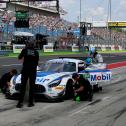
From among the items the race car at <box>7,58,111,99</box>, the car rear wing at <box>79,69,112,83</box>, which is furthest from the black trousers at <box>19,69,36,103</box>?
the car rear wing at <box>79,69,112,83</box>

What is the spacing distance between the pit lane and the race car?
0.34 meters

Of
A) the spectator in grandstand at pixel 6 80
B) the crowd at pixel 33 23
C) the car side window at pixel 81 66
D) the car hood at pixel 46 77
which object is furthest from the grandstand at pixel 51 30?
the car hood at pixel 46 77

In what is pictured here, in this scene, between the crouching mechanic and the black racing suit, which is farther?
the crouching mechanic

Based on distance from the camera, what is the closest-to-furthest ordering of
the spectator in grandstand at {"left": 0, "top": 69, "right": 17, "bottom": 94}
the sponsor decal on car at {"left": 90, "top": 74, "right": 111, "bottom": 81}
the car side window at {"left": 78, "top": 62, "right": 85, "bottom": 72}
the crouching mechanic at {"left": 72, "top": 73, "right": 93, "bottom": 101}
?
the crouching mechanic at {"left": 72, "top": 73, "right": 93, "bottom": 101} → the spectator in grandstand at {"left": 0, "top": 69, "right": 17, "bottom": 94} → the sponsor decal on car at {"left": 90, "top": 74, "right": 111, "bottom": 81} → the car side window at {"left": 78, "top": 62, "right": 85, "bottom": 72}

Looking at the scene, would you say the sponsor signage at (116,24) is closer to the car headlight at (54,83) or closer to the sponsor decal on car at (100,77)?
the sponsor decal on car at (100,77)

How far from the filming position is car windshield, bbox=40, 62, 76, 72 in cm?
1400

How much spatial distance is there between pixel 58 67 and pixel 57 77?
1.47 metres

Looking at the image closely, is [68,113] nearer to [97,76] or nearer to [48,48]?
[97,76]

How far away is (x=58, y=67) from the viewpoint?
558 inches

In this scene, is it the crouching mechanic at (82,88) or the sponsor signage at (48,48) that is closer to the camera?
the crouching mechanic at (82,88)

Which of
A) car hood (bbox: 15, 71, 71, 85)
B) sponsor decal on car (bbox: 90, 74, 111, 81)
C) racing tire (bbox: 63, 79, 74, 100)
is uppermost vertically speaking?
car hood (bbox: 15, 71, 71, 85)

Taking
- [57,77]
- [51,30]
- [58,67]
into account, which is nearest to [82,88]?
[57,77]

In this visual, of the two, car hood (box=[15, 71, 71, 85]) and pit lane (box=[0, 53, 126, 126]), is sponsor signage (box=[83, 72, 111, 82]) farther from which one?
car hood (box=[15, 71, 71, 85])

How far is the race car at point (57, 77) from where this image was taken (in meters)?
12.3
